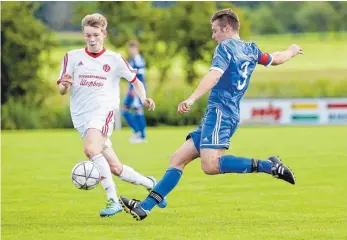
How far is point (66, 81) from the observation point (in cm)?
971

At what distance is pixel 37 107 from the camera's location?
34.0 metres

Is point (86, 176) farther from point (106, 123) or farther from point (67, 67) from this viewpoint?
point (67, 67)

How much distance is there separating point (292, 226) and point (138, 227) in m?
1.45

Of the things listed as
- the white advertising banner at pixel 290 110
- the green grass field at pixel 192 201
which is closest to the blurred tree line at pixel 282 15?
the white advertising banner at pixel 290 110

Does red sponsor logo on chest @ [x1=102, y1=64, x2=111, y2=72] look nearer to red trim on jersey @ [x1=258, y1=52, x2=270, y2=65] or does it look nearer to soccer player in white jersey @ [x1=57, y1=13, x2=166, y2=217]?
soccer player in white jersey @ [x1=57, y1=13, x2=166, y2=217]

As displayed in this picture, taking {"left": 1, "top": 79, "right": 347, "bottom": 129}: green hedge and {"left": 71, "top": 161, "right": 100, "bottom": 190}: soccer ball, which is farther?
{"left": 1, "top": 79, "right": 347, "bottom": 129}: green hedge

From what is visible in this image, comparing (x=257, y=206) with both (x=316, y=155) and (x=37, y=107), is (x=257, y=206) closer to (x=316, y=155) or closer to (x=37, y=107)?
(x=316, y=155)

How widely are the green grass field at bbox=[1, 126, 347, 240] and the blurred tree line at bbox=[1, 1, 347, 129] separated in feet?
43.1

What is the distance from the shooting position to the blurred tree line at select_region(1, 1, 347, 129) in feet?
108

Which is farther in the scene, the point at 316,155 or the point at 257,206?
the point at 316,155

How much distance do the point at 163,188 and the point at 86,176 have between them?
0.90m

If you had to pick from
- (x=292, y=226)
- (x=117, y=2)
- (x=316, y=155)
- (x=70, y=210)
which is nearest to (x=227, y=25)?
(x=292, y=226)

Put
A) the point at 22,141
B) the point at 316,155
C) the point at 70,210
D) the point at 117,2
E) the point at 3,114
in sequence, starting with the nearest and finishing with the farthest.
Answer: the point at 70,210, the point at 316,155, the point at 22,141, the point at 3,114, the point at 117,2

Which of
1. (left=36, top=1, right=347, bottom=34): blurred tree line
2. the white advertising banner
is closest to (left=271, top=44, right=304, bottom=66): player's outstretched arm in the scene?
the white advertising banner
